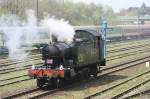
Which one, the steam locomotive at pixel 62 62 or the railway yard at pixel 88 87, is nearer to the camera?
the railway yard at pixel 88 87

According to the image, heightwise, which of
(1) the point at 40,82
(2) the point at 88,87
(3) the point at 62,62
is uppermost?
(3) the point at 62,62

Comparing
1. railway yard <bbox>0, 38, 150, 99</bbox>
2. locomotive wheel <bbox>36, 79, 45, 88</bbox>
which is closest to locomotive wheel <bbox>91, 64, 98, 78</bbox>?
railway yard <bbox>0, 38, 150, 99</bbox>

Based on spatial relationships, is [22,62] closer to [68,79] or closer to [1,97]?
[68,79]

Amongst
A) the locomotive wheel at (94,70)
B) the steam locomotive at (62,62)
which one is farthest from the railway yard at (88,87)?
the steam locomotive at (62,62)

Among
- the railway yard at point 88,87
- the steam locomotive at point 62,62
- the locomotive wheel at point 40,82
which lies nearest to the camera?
the railway yard at point 88,87

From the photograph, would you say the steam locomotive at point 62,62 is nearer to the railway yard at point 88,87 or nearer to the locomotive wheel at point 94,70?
the railway yard at point 88,87

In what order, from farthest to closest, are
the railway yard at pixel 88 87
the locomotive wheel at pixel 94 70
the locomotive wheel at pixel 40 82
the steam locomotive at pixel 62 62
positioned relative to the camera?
the locomotive wheel at pixel 94 70, the locomotive wheel at pixel 40 82, the steam locomotive at pixel 62 62, the railway yard at pixel 88 87

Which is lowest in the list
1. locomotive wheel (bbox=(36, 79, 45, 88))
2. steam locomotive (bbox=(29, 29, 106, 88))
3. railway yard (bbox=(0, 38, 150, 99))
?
railway yard (bbox=(0, 38, 150, 99))

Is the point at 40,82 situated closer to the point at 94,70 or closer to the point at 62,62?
the point at 62,62

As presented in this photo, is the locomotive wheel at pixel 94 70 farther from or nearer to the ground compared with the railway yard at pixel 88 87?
farther from the ground

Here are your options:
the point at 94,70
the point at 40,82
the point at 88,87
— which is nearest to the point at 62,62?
the point at 40,82

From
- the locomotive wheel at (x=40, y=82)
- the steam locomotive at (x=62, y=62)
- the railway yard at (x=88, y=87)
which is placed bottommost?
the railway yard at (x=88, y=87)

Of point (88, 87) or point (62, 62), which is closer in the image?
point (62, 62)

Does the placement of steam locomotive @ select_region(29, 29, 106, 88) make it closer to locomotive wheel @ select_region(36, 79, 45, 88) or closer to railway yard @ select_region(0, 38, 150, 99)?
locomotive wheel @ select_region(36, 79, 45, 88)
